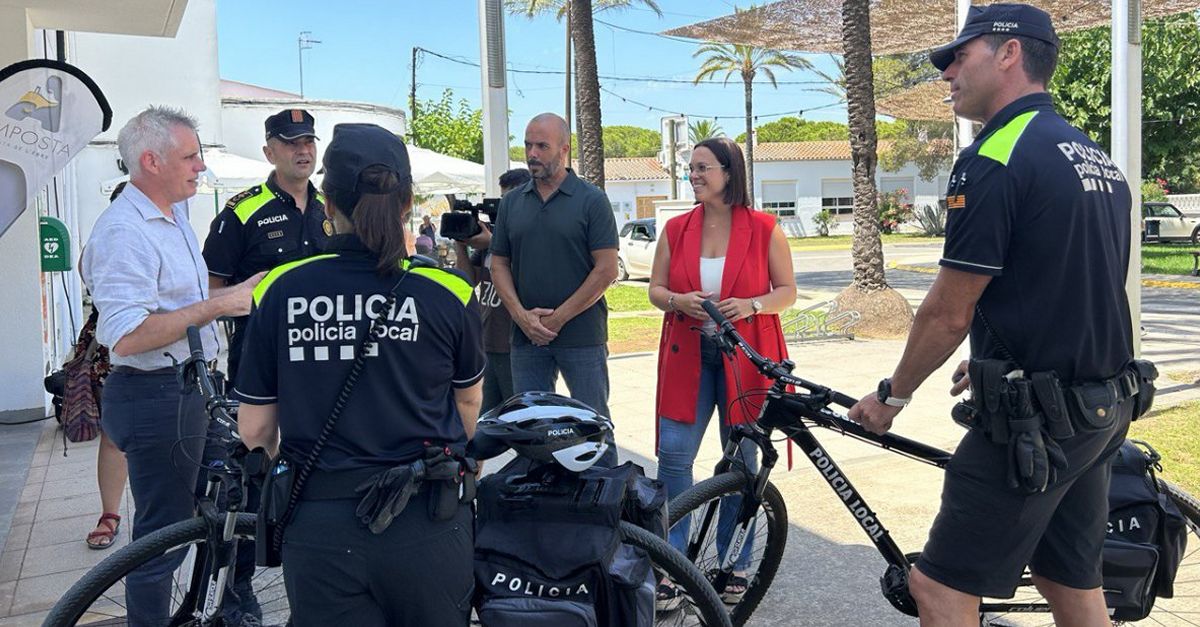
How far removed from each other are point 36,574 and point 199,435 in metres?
1.97

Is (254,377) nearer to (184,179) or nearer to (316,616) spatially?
(316,616)

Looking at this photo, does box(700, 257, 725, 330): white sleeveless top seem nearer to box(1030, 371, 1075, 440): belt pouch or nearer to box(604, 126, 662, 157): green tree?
box(1030, 371, 1075, 440): belt pouch

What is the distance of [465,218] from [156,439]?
6.92 feet

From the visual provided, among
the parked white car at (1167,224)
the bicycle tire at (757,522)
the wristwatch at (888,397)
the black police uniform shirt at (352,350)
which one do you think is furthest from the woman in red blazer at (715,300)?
the parked white car at (1167,224)

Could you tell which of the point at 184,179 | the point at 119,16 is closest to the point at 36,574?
the point at 184,179

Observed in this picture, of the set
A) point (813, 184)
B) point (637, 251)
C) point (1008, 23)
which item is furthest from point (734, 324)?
point (813, 184)

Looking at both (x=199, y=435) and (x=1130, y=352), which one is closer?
(x=1130, y=352)

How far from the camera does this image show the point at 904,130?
58.6 meters

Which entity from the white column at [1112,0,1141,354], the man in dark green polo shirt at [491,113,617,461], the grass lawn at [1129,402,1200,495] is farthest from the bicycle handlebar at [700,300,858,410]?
the white column at [1112,0,1141,354]

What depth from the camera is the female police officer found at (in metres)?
2.26

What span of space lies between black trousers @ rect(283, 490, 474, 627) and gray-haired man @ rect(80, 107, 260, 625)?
1.35 m

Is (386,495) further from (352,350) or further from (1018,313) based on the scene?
(1018,313)

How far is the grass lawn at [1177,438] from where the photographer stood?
5637 millimetres

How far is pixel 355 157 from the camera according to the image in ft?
7.64
